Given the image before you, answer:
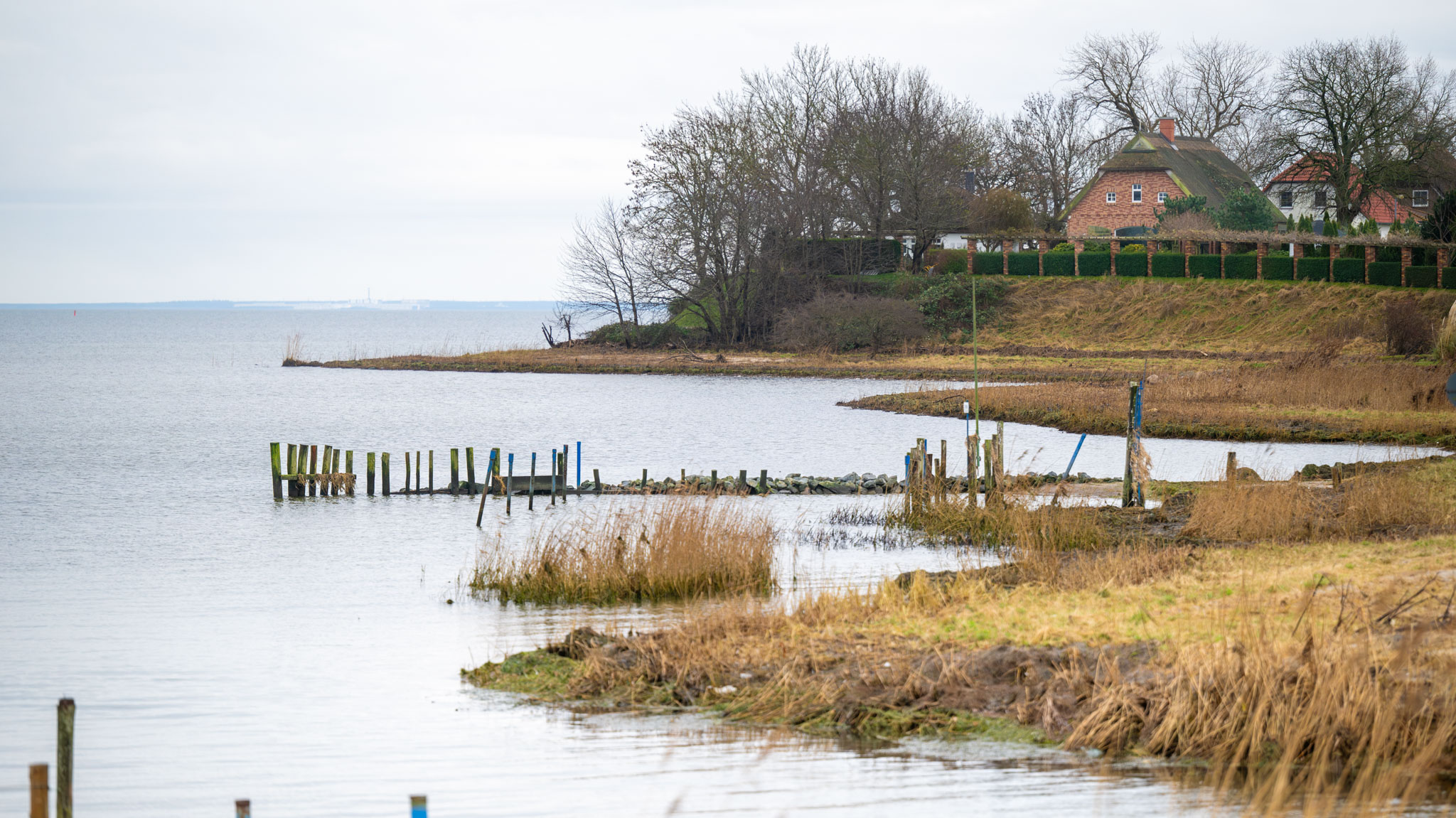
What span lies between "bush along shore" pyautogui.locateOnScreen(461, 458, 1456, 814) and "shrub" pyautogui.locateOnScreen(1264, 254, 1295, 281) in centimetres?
5122

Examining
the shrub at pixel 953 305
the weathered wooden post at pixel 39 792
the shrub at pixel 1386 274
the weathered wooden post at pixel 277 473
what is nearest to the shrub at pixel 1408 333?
the shrub at pixel 1386 274

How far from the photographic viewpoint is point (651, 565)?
1722 cm

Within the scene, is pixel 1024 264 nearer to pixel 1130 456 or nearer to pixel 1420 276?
pixel 1420 276

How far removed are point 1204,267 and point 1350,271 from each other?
723 centimetres

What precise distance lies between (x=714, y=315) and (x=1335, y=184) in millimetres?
34347

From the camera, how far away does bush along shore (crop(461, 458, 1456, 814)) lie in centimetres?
941

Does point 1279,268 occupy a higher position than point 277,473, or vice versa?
point 1279,268

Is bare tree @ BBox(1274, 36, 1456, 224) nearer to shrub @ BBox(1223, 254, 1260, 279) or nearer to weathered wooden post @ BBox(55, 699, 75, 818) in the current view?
shrub @ BBox(1223, 254, 1260, 279)

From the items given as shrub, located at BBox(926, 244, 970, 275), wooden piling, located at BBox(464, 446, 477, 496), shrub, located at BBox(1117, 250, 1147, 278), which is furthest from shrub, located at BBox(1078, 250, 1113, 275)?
wooden piling, located at BBox(464, 446, 477, 496)

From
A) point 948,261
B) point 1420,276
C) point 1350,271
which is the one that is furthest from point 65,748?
point 948,261

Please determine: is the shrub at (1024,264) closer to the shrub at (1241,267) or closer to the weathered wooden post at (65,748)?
the shrub at (1241,267)

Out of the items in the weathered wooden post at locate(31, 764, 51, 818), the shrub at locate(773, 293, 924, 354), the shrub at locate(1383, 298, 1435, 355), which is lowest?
the weathered wooden post at locate(31, 764, 51, 818)

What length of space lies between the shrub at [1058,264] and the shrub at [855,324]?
8382 mm

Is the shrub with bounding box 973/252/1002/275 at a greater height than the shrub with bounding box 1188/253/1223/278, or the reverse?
the shrub with bounding box 973/252/1002/275
